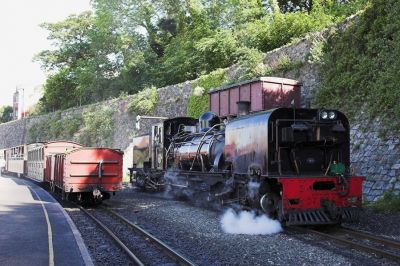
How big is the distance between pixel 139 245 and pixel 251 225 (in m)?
2.40

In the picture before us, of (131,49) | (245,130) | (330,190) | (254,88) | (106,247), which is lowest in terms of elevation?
(106,247)

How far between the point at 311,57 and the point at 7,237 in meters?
13.8

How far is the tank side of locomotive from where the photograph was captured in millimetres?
8461

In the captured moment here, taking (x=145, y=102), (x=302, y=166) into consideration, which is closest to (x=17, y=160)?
(x=145, y=102)

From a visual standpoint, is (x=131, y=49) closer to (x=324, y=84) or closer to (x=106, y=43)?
(x=106, y=43)

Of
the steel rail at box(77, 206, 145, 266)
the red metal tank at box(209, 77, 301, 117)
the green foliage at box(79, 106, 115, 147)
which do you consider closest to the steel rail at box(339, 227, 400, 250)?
the steel rail at box(77, 206, 145, 266)

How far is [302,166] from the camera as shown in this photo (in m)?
9.18

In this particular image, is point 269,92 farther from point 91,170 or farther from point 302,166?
point 302,166

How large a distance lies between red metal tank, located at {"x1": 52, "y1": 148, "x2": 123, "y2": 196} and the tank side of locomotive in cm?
610

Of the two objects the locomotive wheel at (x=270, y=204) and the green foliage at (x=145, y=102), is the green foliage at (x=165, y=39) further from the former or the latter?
the locomotive wheel at (x=270, y=204)

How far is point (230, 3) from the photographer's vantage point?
3098 centimetres


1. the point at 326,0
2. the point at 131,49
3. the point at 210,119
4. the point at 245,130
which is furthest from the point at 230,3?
the point at 245,130

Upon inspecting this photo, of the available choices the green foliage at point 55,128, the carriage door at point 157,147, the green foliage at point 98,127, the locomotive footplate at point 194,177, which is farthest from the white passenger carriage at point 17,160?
the locomotive footplate at point 194,177

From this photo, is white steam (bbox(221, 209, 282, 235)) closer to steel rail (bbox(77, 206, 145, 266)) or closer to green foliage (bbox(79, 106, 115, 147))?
steel rail (bbox(77, 206, 145, 266))
